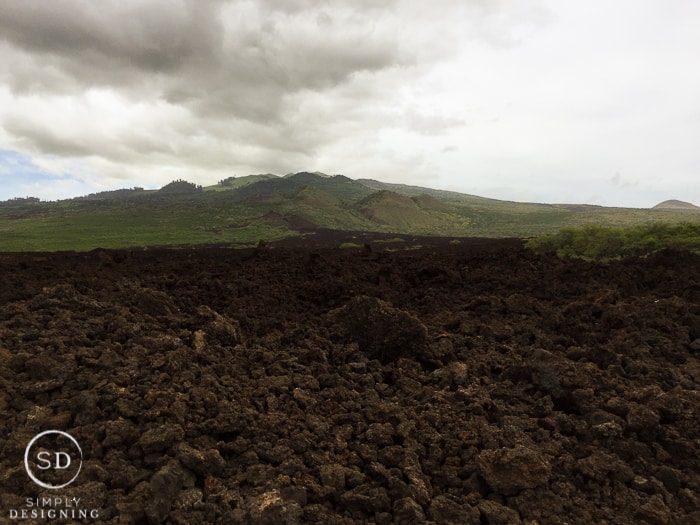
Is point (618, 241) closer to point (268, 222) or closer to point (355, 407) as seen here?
point (355, 407)

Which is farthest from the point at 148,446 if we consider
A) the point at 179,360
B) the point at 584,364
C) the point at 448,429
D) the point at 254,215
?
the point at 254,215

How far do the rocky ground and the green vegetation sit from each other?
336 inches

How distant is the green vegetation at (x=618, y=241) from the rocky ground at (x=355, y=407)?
855 centimetres

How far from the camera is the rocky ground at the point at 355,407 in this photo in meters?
3.70

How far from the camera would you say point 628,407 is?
15.8ft

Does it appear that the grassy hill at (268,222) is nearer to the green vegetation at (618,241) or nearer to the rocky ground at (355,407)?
the green vegetation at (618,241)

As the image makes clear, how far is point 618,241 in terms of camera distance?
18.0 meters

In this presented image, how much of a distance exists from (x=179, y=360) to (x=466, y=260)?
35.8 ft

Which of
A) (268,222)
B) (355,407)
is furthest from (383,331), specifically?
(268,222)

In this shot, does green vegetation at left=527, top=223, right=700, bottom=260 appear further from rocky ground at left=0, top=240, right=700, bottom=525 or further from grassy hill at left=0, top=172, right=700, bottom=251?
grassy hill at left=0, top=172, right=700, bottom=251

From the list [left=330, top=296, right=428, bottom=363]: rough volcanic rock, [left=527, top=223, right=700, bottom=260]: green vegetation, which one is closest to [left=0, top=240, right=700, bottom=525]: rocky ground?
[left=330, top=296, right=428, bottom=363]: rough volcanic rock

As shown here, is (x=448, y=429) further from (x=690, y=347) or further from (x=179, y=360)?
(x=690, y=347)

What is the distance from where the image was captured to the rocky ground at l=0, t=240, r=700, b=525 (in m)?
3.70

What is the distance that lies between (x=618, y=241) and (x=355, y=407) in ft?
58.1
